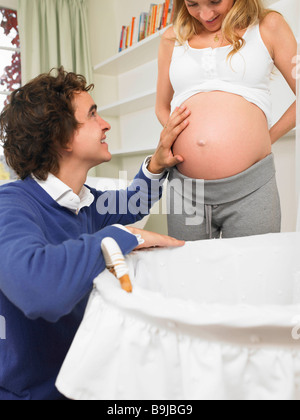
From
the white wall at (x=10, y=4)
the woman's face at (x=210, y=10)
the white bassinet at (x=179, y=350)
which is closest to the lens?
the white bassinet at (x=179, y=350)

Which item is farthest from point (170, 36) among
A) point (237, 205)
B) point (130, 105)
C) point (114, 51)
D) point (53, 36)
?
point (114, 51)

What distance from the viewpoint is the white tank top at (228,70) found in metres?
1.14

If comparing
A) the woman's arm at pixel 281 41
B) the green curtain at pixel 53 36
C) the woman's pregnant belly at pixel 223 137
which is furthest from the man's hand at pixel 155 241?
the green curtain at pixel 53 36

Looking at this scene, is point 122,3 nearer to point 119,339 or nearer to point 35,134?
point 35,134

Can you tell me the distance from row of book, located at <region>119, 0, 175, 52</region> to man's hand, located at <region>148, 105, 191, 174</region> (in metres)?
1.64

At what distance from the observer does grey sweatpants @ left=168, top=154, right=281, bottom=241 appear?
1.11 m

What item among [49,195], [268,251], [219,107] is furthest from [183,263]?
[219,107]

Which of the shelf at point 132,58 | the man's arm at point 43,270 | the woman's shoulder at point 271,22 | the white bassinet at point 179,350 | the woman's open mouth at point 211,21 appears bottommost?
the white bassinet at point 179,350

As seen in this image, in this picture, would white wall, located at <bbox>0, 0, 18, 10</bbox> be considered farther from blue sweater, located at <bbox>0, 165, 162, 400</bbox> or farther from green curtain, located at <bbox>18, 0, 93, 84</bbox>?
blue sweater, located at <bbox>0, 165, 162, 400</bbox>

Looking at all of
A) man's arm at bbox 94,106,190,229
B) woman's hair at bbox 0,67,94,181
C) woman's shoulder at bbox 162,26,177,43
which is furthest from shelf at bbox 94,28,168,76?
woman's hair at bbox 0,67,94,181

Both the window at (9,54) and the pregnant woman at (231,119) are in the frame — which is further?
the window at (9,54)

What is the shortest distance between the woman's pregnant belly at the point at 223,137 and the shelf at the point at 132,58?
5.49 feet

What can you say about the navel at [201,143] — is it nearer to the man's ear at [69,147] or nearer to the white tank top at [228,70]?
the white tank top at [228,70]

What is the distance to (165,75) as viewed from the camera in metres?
1.34
